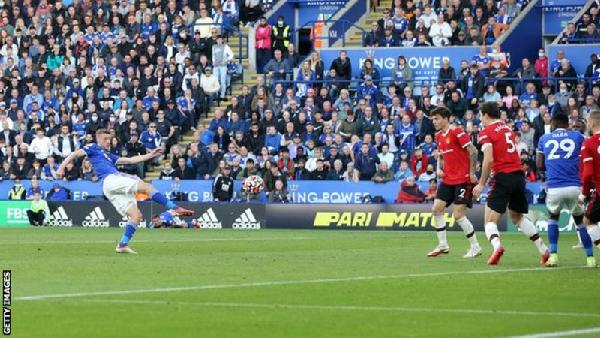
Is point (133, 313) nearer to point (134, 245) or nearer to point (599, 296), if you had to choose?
point (599, 296)

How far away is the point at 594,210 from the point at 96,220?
22.4 metres

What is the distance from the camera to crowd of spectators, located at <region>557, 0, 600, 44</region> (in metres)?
40.8

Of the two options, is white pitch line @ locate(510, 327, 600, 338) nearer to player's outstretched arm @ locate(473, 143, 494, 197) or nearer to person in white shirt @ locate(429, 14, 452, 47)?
player's outstretched arm @ locate(473, 143, 494, 197)

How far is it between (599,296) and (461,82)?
24828 mm

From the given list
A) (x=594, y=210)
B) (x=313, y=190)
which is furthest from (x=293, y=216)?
(x=594, y=210)

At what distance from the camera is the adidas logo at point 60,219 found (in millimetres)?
40531

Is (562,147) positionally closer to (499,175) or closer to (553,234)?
(499,175)

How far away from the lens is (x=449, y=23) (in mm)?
43094

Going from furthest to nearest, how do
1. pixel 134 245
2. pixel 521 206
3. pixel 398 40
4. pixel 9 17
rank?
pixel 9 17 < pixel 398 40 < pixel 134 245 < pixel 521 206

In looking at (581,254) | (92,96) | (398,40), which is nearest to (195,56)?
(92,96)

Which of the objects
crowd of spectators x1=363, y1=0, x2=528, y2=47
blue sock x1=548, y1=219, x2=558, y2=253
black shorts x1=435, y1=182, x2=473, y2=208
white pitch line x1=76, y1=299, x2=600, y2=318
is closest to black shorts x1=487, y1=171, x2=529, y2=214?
blue sock x1=548, y1=219, x2=558, y2=253

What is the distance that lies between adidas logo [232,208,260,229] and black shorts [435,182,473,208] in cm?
1586

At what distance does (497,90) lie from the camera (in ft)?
132

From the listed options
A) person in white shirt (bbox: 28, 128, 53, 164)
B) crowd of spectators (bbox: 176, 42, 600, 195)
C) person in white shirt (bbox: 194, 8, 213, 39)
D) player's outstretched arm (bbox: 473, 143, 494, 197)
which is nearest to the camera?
player's outstretched arm (bbox: 473, 143, 494, 197)
